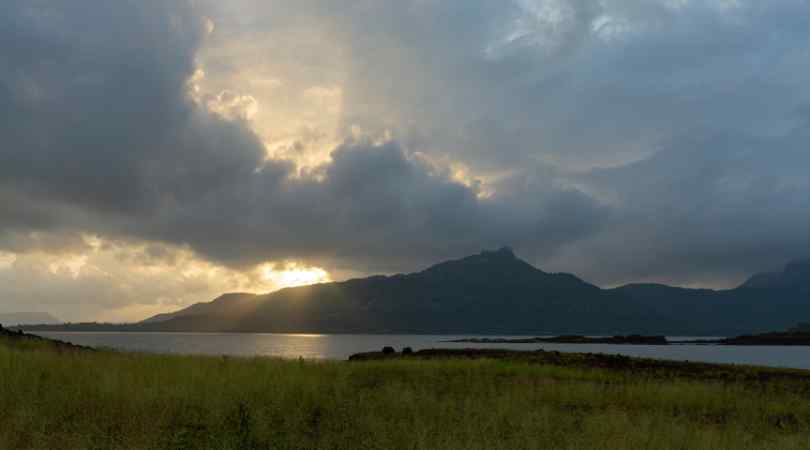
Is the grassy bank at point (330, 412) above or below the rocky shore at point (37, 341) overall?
below

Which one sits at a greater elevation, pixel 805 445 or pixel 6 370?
pixel 6 370

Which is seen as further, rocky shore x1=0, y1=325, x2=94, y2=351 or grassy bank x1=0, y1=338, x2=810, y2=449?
rocky shore x1=0, y1=325, x2=94, y2=351

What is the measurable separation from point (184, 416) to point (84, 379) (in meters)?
5.31

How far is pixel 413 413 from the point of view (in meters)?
13.4

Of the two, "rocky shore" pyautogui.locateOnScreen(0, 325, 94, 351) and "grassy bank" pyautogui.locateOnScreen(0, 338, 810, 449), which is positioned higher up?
"rocky shore" pyautogui.locateOnScreen(0, 325, 94, 351)

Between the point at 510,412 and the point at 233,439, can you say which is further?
the point at 510,412

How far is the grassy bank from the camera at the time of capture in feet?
33.6

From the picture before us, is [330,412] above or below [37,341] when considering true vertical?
below

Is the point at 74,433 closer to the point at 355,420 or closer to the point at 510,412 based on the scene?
the point at 355,420

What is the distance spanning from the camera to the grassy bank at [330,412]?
1024cm

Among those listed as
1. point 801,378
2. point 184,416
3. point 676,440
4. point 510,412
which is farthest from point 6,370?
point 801,378

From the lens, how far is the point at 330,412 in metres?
13.8

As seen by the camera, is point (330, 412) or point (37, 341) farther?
point (37, 341)

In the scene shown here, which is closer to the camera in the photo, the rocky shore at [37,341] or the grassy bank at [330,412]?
the grassy bank at [330,412]
